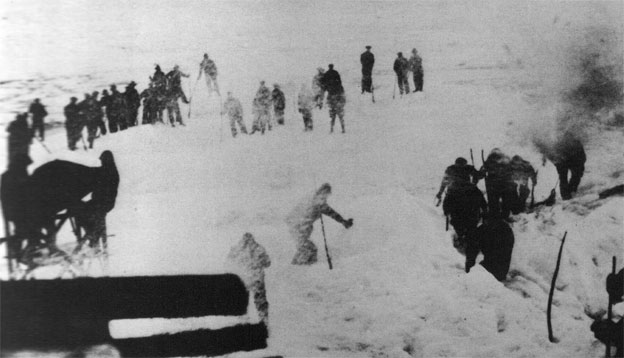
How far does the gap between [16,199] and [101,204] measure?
0.45 meters

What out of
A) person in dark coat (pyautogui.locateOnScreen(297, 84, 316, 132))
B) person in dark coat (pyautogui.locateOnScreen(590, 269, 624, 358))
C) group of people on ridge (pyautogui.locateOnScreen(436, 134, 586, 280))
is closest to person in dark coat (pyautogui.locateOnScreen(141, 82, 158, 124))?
person in dark coat (pyautogui.locateOnScreen(297, 84, 316, 132))

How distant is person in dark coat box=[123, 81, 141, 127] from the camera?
2777 mm

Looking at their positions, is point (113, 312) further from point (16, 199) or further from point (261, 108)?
point (261, 108)

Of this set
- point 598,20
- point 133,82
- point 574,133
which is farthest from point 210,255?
point 598,20

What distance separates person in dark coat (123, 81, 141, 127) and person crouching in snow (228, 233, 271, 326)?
932 mm

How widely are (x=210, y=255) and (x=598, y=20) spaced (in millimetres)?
2584

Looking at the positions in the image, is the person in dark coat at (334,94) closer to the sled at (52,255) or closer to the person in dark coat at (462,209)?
the person in dark coat at (462,209)

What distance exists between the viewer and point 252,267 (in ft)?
8.93

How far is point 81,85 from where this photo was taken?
275 cm

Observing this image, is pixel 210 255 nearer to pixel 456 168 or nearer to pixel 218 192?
pixel 218 192

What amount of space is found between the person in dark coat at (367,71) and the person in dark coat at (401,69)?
13 cm

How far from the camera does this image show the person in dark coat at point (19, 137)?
2719 mm

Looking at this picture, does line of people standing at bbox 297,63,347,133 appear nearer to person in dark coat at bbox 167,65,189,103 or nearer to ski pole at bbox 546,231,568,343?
person in dark coat at bbox 167,65,189,103

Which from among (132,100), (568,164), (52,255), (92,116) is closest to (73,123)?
(92,116)
